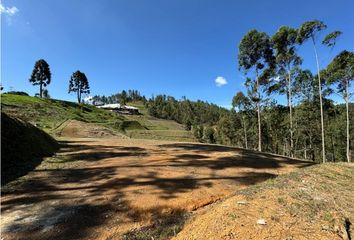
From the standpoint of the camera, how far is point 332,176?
775cm

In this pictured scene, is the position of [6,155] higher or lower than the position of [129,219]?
higher

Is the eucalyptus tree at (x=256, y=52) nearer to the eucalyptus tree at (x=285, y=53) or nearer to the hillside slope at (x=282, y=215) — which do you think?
the eucalyptus tree at (x=285, y=53)

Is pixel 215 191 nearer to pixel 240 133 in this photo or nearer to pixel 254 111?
pixel 254 111

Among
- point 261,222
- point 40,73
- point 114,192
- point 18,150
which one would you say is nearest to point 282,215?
point 261,222

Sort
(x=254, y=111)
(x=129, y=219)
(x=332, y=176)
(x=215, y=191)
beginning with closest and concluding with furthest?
(x=129, y=219) < (x=215, y=191) < (x=332, y=176) < (x=254, y=111)

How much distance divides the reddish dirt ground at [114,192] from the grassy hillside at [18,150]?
0.58 m

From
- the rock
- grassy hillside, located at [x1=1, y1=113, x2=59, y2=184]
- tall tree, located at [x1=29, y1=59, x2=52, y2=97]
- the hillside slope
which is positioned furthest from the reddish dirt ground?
tall tree, located at [x1=29, y1=59, x2=52, y2=97]

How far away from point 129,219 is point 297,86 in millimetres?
29746

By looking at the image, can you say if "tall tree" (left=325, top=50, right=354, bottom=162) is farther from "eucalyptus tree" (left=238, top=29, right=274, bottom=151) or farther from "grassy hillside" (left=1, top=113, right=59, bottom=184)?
"grassy hillside" (left=1, top=113, right=59, bottom=184)

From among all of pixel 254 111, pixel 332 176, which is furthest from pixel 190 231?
pixel 254 111

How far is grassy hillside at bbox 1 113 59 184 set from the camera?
28.7 ft

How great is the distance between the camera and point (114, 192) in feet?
21.0

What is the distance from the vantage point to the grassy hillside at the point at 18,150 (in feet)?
28.7

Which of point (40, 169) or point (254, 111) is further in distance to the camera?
point (254, 111)
